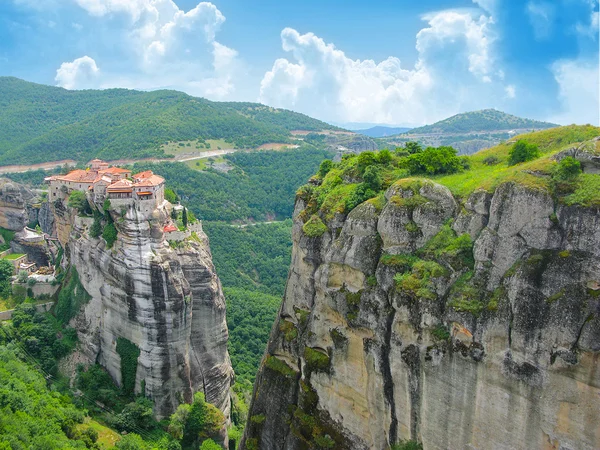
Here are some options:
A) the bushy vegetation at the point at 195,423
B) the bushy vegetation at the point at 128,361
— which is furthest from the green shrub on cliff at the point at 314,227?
the bushy vegetation at the point at 128,361

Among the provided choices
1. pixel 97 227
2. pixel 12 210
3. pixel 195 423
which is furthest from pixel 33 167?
pixel 195 423

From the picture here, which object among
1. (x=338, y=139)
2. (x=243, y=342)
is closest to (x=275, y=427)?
(x=243, y=342)

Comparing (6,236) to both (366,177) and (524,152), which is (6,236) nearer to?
(366,177)

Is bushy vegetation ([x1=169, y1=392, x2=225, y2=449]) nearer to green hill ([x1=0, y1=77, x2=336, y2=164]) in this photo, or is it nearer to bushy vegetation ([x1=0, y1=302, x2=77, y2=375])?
bushy vegetation ([x1=0, y1=302, x2=77, y2=375])

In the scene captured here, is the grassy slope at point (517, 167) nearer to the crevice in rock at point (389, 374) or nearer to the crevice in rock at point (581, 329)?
the crevice in rock at point (581, 329)

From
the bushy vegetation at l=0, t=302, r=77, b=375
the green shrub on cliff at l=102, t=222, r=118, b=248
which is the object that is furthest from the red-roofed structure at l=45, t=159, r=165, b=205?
the bushy vegetation at l=0, t=302, r=77, b=375
